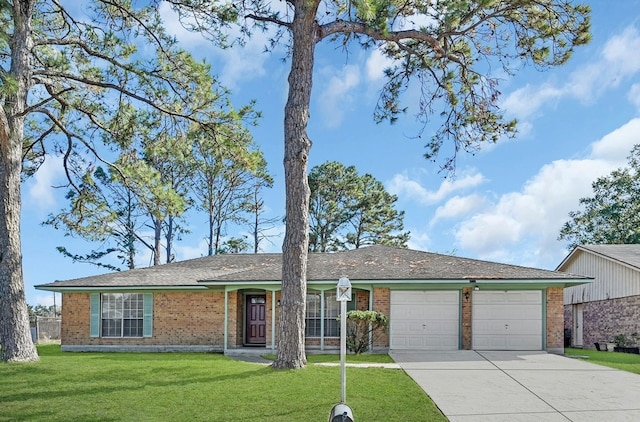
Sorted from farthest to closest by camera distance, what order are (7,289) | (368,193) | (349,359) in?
(368,193)
(349,359)
(7,289)

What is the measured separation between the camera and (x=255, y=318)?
67.1 feet

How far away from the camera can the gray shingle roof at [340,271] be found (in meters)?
17.6

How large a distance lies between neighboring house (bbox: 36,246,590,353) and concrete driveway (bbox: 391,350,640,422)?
222 cm

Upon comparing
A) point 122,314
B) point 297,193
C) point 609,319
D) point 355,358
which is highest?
point 297,193

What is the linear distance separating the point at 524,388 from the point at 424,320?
6941 millimetres

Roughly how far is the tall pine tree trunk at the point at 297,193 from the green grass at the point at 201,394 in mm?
677

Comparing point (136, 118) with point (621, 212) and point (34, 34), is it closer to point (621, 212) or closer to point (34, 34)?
point (34, 34)

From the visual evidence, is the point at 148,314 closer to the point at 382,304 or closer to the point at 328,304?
the point at 328,304

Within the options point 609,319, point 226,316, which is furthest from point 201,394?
point 609,319

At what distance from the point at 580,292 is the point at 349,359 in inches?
568

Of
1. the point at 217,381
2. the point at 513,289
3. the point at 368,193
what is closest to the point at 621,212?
the point at 368,193

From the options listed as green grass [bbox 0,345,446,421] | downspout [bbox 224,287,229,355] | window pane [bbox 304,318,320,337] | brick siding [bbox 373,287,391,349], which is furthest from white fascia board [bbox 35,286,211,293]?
green grass [bbox 0,345,446,421]

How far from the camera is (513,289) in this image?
1761 cm

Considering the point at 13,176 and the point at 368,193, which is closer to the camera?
the point at 13,176
